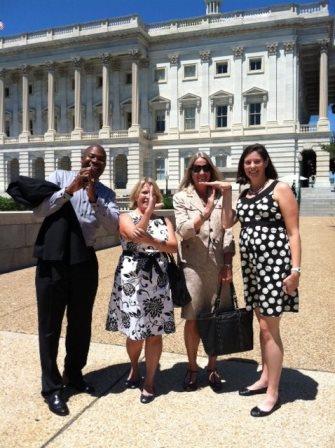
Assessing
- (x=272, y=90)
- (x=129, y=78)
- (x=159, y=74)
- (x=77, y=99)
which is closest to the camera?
(x=272, y=90)

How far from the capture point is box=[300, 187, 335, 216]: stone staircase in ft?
120

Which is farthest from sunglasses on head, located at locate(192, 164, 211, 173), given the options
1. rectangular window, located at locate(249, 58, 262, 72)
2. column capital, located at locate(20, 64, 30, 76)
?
column capital, located at locate(20, 64, 30, 76)

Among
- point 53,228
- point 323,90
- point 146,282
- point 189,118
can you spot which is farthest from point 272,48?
point 53,228

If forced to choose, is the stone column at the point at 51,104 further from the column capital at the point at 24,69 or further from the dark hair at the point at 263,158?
the dark hair at the point at 263,158

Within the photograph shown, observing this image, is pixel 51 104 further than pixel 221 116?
Yes

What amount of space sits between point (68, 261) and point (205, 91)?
1986 inches

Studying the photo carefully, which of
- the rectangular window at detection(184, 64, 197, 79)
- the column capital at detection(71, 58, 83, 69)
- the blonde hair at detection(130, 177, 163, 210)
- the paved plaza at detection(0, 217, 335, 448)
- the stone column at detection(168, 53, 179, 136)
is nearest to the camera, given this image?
the paved plaza at detection(0, 217, 335, 448)

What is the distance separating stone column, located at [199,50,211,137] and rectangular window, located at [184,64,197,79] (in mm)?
1077

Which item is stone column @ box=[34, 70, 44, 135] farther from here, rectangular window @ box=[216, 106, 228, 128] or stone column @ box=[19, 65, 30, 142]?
rectangular window @ box=[216, 106, 228, 128]

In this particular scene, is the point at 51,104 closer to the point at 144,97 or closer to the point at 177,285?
the point at 144,97

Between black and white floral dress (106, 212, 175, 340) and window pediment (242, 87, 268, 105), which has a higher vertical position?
window pediment (242, 87, 268, 105)

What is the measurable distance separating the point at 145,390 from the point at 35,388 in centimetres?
105

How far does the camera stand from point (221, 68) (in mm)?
51312

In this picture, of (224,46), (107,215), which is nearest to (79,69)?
(224,46)
